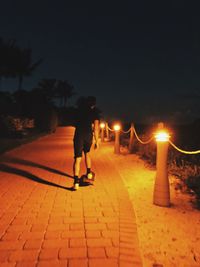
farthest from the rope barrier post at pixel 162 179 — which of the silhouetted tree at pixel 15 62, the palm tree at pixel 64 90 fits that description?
the palm tree at pixel 64 90

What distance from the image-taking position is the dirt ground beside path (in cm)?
319

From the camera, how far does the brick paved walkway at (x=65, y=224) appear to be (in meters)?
3.16

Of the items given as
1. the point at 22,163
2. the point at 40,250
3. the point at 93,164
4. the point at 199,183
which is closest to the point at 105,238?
the point at 40,250

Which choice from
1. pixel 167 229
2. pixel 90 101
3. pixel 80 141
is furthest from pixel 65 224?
pixel 90 101

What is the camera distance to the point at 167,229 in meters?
3.94

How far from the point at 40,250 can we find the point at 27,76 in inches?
1557

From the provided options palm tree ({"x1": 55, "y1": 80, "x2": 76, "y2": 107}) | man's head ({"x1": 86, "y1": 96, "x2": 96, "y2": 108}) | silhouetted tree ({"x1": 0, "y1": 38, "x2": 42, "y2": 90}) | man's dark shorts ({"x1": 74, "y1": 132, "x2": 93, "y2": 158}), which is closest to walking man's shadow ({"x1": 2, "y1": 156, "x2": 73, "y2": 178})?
man's dark shorts ({"x1": 74, "y1": 132, "x2": 93, "y2": 158})

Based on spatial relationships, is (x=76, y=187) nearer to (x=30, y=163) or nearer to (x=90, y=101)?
(x=90, y=101)

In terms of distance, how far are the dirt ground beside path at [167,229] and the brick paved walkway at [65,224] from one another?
0.48ft

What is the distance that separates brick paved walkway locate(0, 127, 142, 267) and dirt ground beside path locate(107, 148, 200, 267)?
147 millimetres

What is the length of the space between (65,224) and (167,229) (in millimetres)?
1439

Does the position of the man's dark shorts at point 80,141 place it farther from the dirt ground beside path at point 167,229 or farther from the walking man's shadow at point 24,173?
the dirt ground beside path at point 167,229

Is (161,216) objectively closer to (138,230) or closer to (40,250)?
(138,230)

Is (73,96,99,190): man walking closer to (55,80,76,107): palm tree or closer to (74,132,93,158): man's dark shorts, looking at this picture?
(74,132,93,158): man's dark shorts
